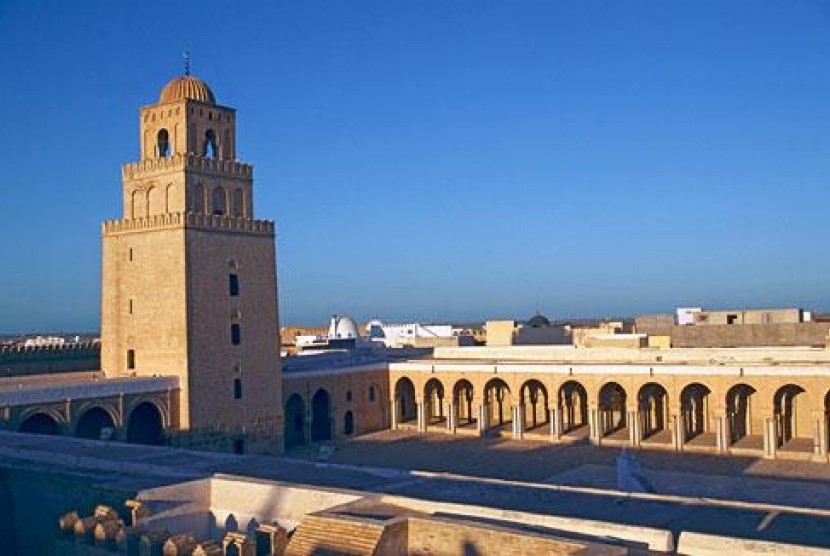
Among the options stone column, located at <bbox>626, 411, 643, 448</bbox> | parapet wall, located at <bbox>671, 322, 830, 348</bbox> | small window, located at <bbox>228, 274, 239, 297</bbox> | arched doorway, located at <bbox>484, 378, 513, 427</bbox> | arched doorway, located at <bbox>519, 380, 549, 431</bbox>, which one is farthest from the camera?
arched doorway, located at <bbox>484, 378, 513, 427</bbox>

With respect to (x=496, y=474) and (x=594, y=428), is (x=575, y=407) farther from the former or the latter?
(x=496, y=474)

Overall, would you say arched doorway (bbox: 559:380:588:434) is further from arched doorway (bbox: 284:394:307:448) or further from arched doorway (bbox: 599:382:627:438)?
arched doorway (bbox: 284:394:307:448)

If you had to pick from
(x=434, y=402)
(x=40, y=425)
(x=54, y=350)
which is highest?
(x=54, y=350)

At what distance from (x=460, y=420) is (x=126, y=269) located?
51.4ft

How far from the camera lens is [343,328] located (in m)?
58.5

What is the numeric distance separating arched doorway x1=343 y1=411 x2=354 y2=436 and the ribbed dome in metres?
12.6

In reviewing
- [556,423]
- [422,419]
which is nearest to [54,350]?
[422,419]

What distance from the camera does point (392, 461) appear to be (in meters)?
29.0

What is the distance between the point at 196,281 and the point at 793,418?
2010 centimetres

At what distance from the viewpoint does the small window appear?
95.0 ft

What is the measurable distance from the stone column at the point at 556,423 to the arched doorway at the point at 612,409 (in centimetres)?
145

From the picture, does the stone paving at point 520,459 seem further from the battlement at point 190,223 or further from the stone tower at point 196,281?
the battlement at point 190,223

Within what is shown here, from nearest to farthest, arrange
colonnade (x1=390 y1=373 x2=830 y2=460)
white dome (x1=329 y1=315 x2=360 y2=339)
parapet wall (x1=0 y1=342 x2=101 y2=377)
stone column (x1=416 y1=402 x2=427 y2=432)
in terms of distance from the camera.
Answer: colonnade (x1=390 y1=373 x2=830 y2=460)
parapet wall (x1=0 y1=342 x2=101 y2=377)
stone column (x1=416 y1=402 x2=427 y2=432)
white dome (x1=329 y1=315 x2=360 y2=339)

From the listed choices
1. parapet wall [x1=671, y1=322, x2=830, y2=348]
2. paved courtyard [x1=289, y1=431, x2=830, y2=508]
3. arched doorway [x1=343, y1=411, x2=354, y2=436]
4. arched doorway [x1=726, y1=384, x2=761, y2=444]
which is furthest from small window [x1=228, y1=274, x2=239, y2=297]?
parapet wall [x1=671, y1=322, x2=830, y2=348]
